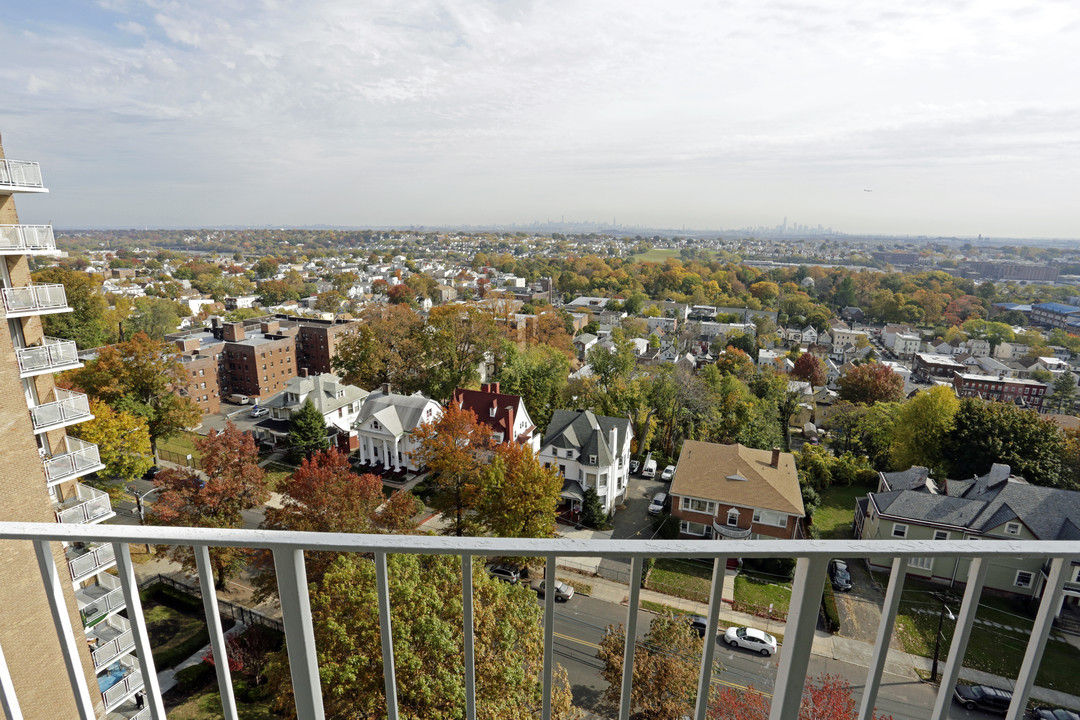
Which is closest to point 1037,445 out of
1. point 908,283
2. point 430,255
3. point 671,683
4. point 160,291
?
point 671,683

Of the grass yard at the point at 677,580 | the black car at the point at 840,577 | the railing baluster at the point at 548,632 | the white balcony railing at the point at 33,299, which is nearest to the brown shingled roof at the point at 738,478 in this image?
the black car at the point at 840,577

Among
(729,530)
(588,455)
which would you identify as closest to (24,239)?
(588,455)

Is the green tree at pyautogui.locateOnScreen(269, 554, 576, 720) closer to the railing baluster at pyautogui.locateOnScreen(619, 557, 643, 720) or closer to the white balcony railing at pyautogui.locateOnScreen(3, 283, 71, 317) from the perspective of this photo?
the railing baluster at pyautogui.locateOnScreen(619, 557, 643, 720)

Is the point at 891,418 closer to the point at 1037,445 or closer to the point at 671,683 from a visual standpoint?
the point at 1037,445

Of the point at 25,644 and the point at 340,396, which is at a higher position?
the point at 25,644

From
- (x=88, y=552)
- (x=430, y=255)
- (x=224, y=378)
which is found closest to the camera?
(x=88, y=552)

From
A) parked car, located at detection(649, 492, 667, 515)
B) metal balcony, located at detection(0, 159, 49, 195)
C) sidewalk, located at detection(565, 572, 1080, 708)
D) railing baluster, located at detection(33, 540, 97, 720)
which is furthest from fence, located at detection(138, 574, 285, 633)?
parked car, located at detection(649, 492, 667, 515)
